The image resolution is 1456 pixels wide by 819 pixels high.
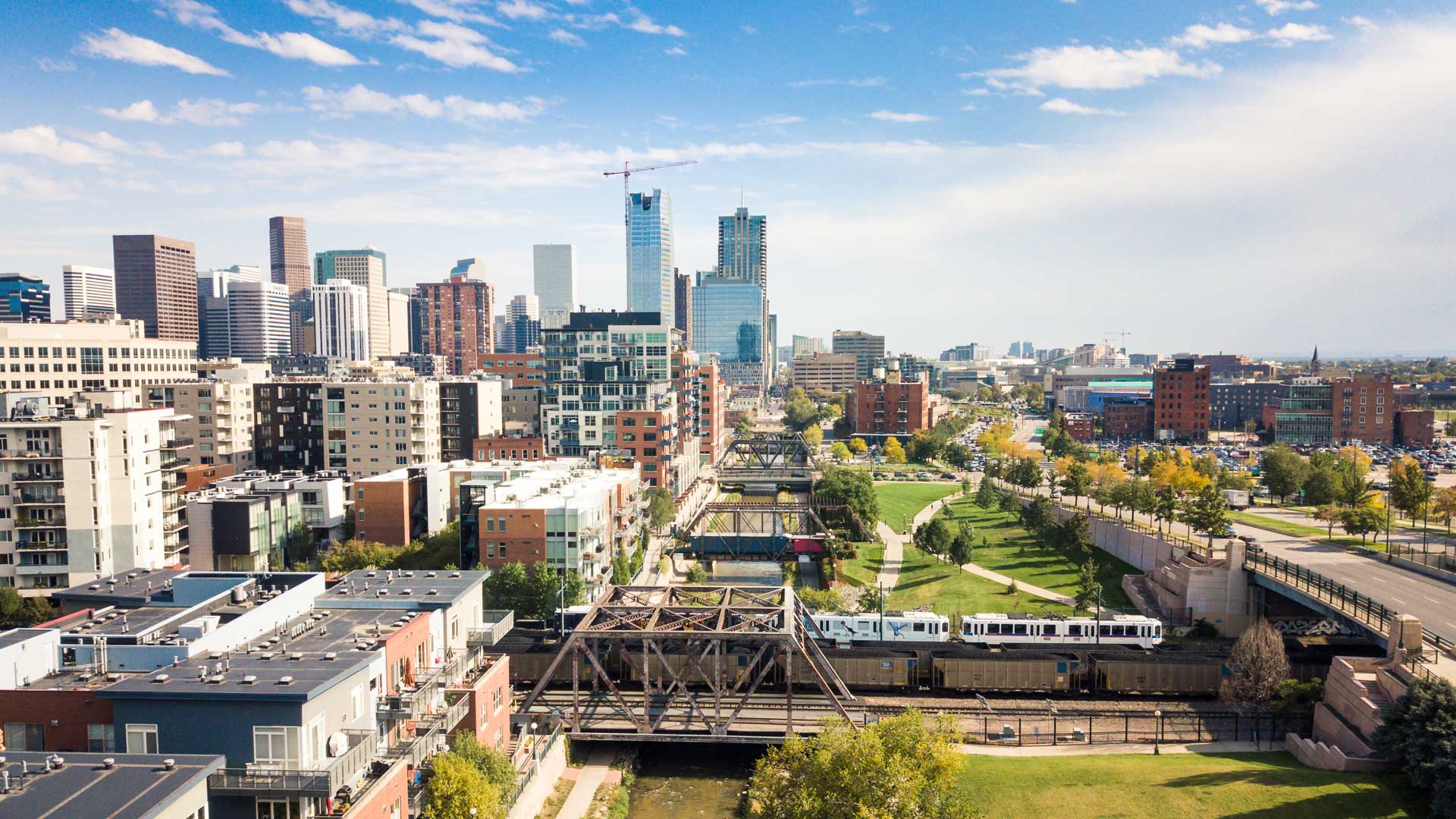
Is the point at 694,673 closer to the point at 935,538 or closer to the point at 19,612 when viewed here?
the point at 935,538

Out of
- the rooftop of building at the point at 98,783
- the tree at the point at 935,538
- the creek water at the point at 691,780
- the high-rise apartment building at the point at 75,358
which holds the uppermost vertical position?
the high-rise apartment building at the point at 75,358

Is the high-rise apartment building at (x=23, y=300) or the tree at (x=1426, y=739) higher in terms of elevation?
the high-rise apartment building at (x=23, y=300)

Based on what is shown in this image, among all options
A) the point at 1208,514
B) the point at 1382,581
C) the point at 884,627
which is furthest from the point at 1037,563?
the point at 884,627

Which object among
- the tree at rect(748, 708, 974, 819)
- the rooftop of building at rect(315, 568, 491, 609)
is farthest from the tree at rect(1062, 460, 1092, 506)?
the rooftop of building at rect(315, 568, 491, 609)

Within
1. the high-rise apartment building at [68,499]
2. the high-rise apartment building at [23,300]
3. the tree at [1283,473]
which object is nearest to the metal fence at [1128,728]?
the high-rise apartment building at [68,499]

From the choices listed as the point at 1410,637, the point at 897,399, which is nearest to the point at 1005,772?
the point at 1410,637

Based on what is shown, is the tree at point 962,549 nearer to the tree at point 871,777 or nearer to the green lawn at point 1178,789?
the green lawn at point 1178,789

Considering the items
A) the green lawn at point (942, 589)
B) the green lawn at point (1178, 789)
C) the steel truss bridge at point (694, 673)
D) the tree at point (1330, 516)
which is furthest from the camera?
the tree at point (1330, 516)
